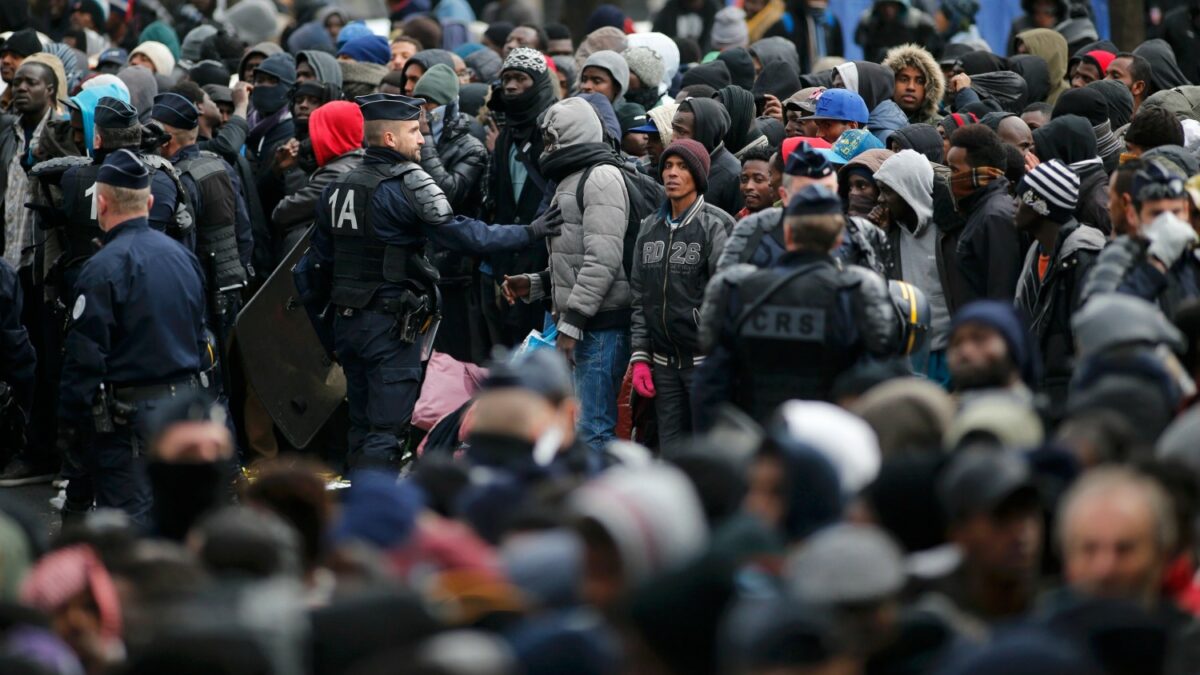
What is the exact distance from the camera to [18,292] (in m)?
10.6

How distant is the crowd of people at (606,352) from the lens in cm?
435

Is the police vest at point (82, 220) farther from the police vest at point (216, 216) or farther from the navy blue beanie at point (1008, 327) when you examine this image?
the navy blue beanie at point (1008, 327)

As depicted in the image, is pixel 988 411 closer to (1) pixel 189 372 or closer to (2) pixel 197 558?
(2) pixel 197 558

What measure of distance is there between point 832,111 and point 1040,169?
2.16 m

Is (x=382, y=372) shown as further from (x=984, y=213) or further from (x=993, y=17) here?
(x=993, y=17)

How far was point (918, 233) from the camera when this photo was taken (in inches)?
370

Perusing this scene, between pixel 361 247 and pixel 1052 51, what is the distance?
264 inches

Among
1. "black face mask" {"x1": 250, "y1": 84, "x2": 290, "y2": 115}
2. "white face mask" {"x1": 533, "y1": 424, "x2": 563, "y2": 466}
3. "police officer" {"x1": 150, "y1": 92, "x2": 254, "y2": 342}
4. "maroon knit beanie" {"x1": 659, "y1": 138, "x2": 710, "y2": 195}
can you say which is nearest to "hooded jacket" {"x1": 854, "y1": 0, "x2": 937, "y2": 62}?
"black face mask" {"x1": 250, "y1": 84, "x2": 290, "y2": 115}

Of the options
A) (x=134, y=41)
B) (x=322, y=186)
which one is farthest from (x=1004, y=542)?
(x=134, y=41)

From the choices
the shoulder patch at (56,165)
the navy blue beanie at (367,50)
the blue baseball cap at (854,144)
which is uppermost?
the navy blue beanie at (367,50)

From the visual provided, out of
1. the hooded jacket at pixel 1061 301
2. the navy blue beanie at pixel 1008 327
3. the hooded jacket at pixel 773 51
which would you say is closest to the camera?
the navy blue beanie at pixel 1008 327

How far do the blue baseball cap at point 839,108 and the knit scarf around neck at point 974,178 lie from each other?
1608 mm

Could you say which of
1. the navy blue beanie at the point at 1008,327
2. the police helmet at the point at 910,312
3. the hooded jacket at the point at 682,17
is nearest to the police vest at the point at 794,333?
the police helmet at the point at 910,312

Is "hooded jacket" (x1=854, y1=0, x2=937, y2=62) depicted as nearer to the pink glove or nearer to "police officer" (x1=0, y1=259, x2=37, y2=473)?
the pink glove
